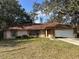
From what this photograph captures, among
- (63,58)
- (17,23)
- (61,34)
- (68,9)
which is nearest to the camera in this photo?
(63,58)

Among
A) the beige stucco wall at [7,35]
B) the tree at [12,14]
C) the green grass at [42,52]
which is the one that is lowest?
the beige stucco wall at [7,35]

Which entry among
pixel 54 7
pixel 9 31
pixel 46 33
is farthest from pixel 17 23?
pixel 54 7

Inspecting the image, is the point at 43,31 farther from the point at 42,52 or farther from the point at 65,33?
the point at 42,52

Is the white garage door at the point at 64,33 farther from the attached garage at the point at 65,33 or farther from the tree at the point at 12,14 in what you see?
the tree at the point at 12,14

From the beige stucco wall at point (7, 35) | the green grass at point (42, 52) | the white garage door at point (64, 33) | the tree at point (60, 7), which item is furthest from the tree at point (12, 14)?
the green grass at point (42, 52)

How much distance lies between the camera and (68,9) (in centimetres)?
2961

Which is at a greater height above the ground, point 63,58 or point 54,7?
point 54,7

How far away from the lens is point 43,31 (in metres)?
49.3

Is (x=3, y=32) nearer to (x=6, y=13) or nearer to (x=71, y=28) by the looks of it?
(x=6, y=13)

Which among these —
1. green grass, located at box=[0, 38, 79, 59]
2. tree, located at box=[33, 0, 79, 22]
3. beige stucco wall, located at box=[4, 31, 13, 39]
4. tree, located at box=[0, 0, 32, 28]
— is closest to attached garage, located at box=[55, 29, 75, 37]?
beige stucco wall, located at box=[4, 31, 13, 39]

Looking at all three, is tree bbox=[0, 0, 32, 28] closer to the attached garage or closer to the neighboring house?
the neighboring house

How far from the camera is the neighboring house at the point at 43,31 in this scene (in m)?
48.0

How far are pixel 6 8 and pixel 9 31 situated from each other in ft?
17.1

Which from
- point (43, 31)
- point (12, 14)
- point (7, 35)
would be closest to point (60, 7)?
point (43, 31)
